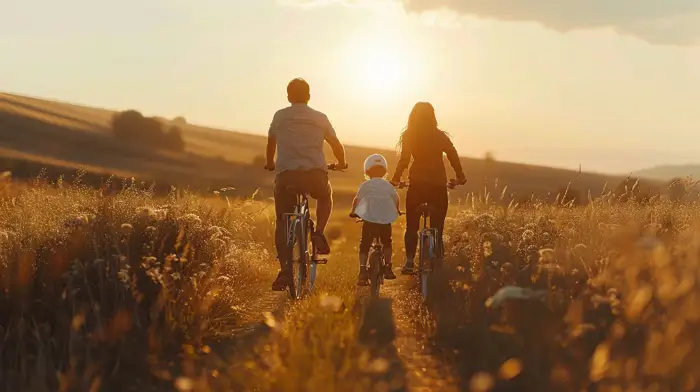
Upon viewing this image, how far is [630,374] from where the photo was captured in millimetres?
4398

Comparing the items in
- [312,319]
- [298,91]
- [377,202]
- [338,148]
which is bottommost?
[312,319]

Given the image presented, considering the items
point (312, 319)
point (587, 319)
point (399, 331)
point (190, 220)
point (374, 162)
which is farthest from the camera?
point (374, 162)

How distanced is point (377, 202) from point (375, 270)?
2.88ft

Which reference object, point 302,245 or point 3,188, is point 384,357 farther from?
point 3,188

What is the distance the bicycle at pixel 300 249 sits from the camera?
9.05 meters

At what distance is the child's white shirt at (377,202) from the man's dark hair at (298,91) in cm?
140

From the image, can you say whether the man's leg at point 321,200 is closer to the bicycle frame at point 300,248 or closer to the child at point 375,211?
the bicycle frame at point 300,248

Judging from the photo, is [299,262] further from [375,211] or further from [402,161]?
[402,161]

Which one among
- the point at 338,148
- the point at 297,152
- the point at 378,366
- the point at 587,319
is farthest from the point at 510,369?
the point at 338,148

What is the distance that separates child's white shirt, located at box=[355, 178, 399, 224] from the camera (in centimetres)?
910

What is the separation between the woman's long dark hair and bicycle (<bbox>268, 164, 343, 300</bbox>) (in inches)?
64.1

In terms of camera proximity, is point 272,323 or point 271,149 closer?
point 272,323

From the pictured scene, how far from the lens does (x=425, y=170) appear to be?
31.0 feet

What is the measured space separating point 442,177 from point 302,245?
6.84 ft
